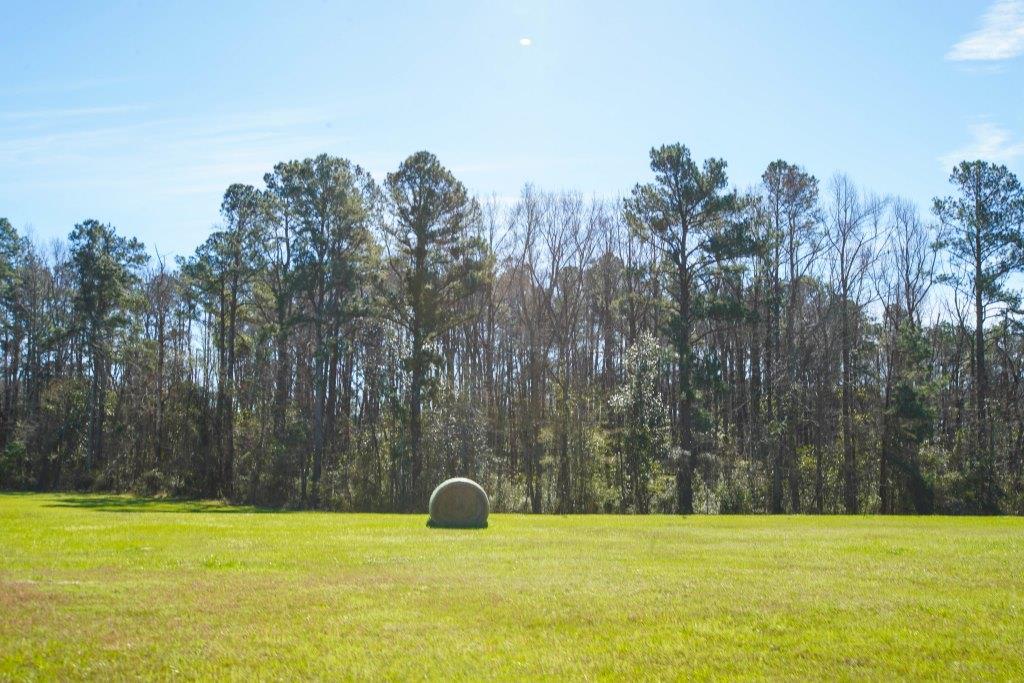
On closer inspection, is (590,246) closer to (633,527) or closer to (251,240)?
(251,240)

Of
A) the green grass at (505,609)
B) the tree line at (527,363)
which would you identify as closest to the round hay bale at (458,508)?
the green grass at (505,609)

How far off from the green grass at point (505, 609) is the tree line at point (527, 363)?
76.5 ft

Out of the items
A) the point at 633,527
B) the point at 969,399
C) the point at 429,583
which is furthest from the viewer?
the point at 969,399

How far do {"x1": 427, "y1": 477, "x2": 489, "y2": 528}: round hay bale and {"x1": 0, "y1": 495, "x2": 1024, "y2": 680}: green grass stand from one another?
4677 millimetres

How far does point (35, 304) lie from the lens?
62.5 meters

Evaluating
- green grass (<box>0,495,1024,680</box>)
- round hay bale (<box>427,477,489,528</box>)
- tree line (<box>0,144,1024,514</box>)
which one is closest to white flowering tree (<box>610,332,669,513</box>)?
tree line (<box>0,144,1024,514</box>)

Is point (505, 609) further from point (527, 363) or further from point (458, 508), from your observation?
point (527, 363)

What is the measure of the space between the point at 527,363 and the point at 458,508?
29214mm

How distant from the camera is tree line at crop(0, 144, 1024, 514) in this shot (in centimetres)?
4247

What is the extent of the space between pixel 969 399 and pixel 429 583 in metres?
43.6

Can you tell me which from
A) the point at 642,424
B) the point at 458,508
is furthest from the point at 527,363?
the point at 458,508

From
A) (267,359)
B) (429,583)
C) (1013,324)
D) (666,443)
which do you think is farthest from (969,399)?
(429,583)

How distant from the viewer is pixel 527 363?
53.7 meters

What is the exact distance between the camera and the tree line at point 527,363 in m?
42.5
